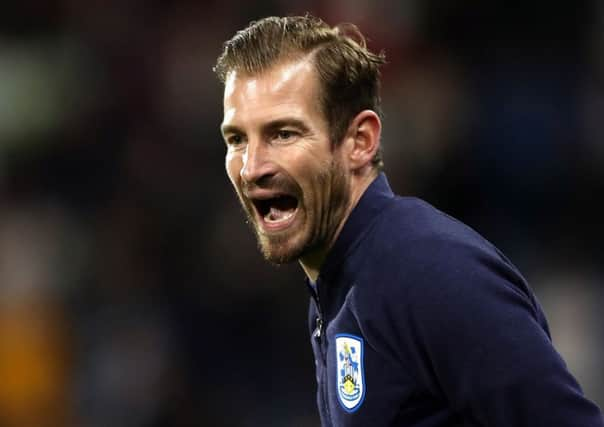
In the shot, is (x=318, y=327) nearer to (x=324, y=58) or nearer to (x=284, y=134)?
(x=284, y=134)

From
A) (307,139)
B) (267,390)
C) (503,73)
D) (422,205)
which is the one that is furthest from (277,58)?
(503,73)

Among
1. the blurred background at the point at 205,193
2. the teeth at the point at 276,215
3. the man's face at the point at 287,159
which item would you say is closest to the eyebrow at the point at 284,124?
the man's face at the point at 287,159

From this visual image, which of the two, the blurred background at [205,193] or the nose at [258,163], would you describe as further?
the blurred background at [205,193]

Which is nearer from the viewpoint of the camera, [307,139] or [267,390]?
[307,139]

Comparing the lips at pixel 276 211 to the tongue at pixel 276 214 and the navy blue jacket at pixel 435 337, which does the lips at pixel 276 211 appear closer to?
the tongue at pixel 276 214

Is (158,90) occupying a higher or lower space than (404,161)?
higher

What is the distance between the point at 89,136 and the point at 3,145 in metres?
0.65

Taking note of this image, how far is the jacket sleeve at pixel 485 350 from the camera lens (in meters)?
1.80

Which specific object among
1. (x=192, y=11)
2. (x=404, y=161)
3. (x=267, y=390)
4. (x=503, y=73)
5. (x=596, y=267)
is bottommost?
(x=267, y=390)

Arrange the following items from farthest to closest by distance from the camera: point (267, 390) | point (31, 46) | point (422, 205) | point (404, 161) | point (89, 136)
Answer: point (31, 46) < point (89, 136) < point (404, 161) < point (267, 390) < point (422, 205)

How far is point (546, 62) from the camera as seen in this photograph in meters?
6.26

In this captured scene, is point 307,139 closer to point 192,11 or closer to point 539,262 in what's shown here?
point 539,262

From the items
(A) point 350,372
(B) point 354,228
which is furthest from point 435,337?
(B) point 354,228

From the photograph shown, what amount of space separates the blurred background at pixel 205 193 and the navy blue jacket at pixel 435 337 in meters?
3.27
